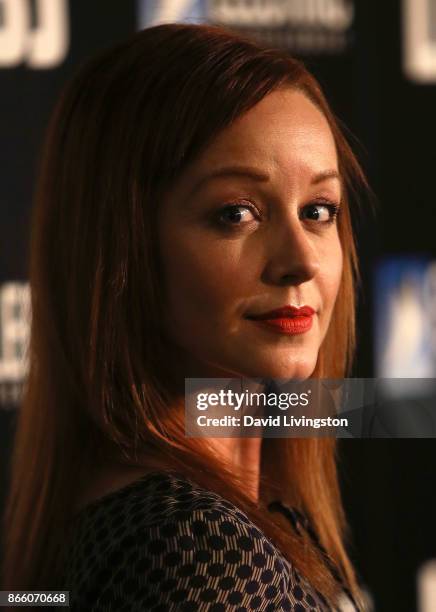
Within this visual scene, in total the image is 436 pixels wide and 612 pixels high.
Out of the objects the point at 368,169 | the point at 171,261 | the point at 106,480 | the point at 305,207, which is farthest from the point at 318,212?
the point at 368,169

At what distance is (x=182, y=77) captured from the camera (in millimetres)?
624

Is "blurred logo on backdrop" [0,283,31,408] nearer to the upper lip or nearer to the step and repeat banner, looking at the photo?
the step and repeat banner

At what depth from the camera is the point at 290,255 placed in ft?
2.06

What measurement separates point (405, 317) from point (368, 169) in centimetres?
24

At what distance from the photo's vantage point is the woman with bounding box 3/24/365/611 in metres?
0.62

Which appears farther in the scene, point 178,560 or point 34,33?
point 34,33

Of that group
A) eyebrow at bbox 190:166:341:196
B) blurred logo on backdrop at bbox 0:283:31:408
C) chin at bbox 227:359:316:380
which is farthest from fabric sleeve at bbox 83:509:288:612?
blurred logo on backdrop at bbox 0:283:31:408

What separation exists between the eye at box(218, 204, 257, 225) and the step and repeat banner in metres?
0.67

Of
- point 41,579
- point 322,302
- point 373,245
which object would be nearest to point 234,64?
point 322,302

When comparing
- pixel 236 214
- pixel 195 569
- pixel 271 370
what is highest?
pixel 236 214

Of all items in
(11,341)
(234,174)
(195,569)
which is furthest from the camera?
(11,341)

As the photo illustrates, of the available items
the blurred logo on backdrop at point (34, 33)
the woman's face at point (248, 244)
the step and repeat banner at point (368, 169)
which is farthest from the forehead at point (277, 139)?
the blurred logo on backdrop at point (34, 33)

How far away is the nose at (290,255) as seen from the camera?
63 centimetres

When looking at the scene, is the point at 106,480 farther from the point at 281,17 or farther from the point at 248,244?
the point at 281,17
